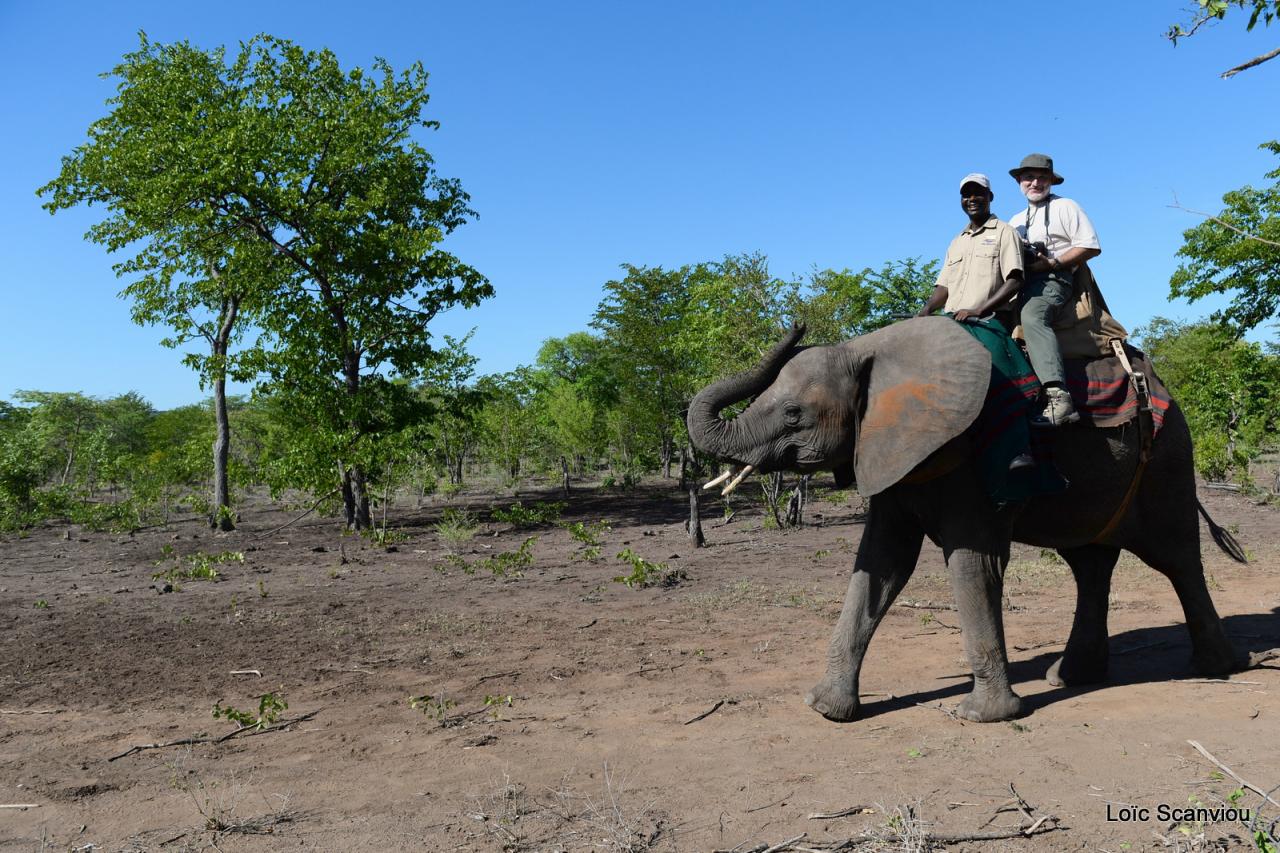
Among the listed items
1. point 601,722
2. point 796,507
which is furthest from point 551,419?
point 601,722

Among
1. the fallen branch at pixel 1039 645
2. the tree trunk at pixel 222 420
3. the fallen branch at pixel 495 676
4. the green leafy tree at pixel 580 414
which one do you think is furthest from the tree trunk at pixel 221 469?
the fallen branch at pixel 1039 645

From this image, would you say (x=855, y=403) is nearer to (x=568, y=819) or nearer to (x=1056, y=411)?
(x=1056, y=411)

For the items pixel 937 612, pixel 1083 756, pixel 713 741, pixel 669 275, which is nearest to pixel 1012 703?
pixel 1083 756

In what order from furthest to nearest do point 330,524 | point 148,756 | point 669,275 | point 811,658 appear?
1. point 669,275
2. point 330,524
3. point 811,658
4. point 148,756

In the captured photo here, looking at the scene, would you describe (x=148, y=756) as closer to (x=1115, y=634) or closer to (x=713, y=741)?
(x=713, y=741)

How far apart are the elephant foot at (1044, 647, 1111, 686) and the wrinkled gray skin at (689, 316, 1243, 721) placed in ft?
2.20

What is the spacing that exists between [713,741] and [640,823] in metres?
1.32

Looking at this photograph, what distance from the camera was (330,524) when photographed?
22.0m

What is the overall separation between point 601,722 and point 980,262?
3.78 meters

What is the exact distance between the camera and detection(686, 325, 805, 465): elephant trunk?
5.17 meters

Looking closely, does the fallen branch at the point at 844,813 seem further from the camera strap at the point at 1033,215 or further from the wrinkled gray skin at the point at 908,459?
the camera strap at the point at 1033,215

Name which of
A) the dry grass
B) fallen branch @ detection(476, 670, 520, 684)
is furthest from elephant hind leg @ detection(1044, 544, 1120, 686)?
fallen branch @ detection(476, 670, 520, 684)

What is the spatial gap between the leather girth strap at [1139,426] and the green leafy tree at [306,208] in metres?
14.4

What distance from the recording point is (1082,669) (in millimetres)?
6285
